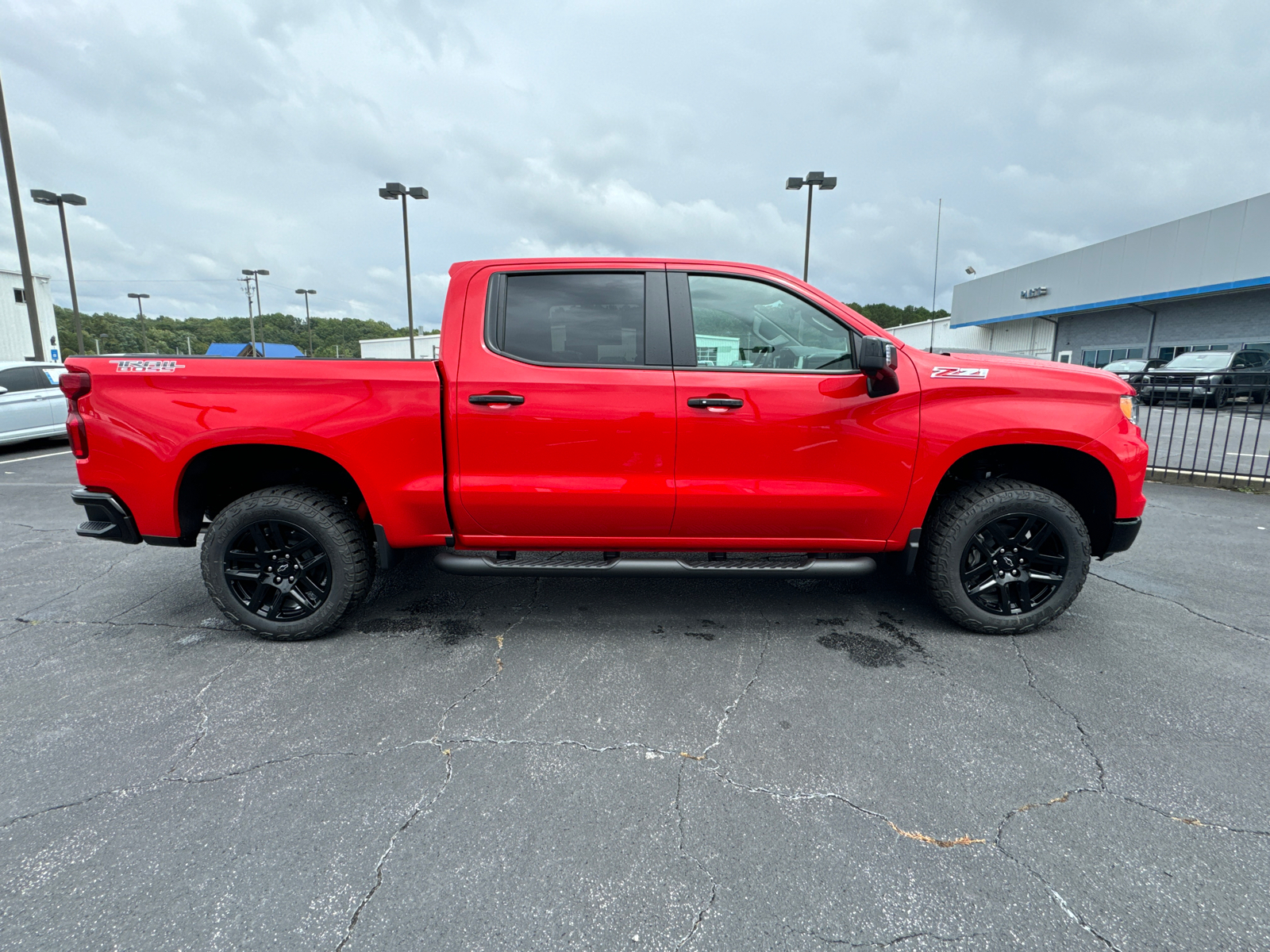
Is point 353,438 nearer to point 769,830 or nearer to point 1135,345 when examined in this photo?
point 769,830

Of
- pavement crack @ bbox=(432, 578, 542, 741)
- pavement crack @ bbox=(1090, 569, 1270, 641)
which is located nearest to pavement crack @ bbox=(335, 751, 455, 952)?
pavement crack @ bbox=(432, 578, 542, 741)

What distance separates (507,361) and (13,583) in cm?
378

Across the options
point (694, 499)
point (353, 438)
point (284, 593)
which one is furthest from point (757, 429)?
point (284, 593)

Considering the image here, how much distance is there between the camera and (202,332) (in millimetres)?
99250

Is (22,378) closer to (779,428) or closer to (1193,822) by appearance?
(779,428)

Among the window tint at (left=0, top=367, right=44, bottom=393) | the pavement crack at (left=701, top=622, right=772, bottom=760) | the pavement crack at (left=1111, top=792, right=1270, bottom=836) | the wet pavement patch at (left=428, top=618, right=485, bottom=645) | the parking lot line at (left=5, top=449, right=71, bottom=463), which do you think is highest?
the window tint at (left=0, top=367, right=44, bottom=393)

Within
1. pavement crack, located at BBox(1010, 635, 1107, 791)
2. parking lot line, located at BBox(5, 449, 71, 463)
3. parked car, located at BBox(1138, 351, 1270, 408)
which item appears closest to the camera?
pavement crack, located at BBox(1010, 635, 1107, 791)

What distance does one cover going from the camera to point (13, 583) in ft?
13.1

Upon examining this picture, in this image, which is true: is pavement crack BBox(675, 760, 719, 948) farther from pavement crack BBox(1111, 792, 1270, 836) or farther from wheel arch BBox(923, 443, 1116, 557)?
wheel arch BBox(923, 443, 1116, 557)

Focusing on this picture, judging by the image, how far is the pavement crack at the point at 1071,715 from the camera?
2172 millimetres

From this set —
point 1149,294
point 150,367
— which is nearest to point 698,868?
point 150,367

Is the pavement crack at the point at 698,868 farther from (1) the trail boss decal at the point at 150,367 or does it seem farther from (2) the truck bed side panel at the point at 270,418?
(1) the trail boss decal at the point at 150,367

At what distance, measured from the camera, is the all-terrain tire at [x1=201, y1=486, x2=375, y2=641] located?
3.04 metres

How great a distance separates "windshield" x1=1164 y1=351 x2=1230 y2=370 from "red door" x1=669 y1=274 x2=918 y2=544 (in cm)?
2145
